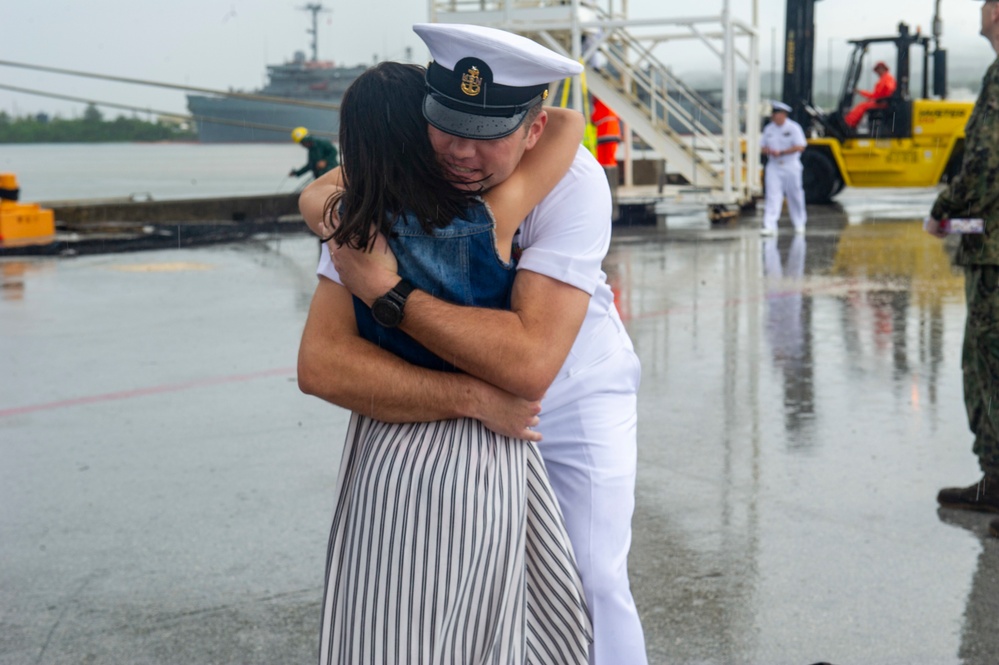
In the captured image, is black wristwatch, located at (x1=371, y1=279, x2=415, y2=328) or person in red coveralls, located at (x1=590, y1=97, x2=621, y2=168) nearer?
black wristwatch, located at (x1=371, y1=279, x2=415, y2=328)

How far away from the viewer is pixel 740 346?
25.6ft

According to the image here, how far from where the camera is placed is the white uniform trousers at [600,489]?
2.29m

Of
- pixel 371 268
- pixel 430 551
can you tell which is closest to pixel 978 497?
pixel 430 551

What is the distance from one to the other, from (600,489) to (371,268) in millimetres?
686

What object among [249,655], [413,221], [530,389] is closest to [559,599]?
[530,389]

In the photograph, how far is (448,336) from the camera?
6.42 feet

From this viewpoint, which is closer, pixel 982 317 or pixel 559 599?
pixel 559 599

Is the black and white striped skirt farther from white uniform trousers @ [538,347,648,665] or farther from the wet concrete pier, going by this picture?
the wet concrete pier

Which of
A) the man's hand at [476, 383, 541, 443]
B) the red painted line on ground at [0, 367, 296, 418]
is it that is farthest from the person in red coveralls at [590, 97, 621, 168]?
the man's hand at [476, 383, 541, 443]

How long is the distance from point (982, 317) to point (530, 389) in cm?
289

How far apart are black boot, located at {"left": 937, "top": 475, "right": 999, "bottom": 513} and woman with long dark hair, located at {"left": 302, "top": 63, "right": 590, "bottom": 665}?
292 centimetres

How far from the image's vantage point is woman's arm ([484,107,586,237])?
6.58ft

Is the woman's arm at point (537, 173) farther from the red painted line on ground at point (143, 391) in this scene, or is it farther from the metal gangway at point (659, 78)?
the metal gangway at point (659, 78)

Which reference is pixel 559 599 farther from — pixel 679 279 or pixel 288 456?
pixel 679 279
